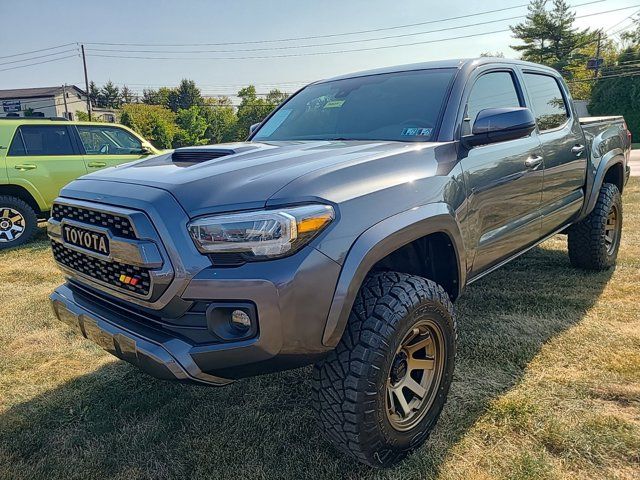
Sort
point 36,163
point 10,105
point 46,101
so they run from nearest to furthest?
point 36,163 → point 10,105 → point 46,101

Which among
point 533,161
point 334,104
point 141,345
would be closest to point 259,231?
point 141,345

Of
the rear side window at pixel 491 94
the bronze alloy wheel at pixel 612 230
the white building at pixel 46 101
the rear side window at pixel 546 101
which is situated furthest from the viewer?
the white building at pixel 46 101

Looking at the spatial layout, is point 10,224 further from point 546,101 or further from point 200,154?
point 546,101

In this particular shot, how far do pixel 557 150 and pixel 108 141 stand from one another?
22.7 ft

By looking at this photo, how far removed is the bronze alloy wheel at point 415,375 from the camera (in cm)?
226

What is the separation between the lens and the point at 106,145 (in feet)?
26.6

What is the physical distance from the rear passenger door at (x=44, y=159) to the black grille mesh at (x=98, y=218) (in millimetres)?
5334

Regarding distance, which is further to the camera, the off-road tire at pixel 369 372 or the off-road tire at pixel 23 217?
the off-road tire at pixel 23 217

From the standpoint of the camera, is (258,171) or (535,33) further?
(535,33)

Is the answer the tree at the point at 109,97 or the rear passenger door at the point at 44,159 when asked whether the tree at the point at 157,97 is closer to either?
the tree at the point at 109,97

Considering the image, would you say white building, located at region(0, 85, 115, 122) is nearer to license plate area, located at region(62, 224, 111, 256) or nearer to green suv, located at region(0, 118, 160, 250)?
green suv, located at region(0, 118, 160, 250)

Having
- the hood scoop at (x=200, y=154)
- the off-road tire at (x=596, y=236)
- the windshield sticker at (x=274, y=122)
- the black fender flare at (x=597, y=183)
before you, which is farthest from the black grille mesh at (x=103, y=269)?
the off-road tire at (x=596, y=236)

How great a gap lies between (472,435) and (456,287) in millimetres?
733

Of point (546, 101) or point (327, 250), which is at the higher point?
point (546, 101)
